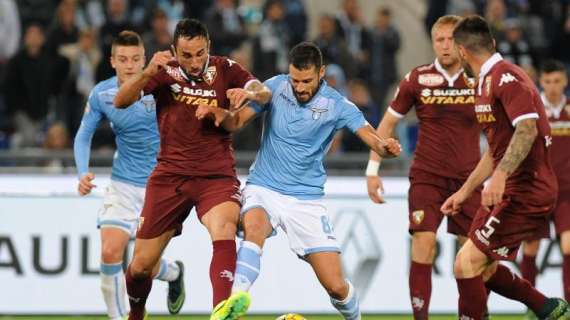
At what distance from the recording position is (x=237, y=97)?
994 cm

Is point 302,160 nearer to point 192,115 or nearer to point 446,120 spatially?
point 192,115

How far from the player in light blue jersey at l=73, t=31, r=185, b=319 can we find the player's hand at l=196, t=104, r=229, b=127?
5.52 ft

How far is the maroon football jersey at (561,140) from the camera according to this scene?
13.1m

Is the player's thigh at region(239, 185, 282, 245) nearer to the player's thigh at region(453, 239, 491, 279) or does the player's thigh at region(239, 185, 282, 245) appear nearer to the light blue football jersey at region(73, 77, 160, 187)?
the player's thigh at region(453, 239, 491, 279)

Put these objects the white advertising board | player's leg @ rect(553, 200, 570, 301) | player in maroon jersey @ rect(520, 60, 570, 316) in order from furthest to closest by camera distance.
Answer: the white advertising board → player in maroon jersey @ rect(520, 60, 570, 316) → player's leg @ rect(553, 200, 570, 301)

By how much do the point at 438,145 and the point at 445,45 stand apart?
34.1 inches

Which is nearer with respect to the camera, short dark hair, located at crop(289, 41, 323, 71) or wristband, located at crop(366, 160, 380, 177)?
short dark hair, located at crop(289, 41, 323, 71)

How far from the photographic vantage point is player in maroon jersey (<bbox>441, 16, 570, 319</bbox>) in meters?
9.70

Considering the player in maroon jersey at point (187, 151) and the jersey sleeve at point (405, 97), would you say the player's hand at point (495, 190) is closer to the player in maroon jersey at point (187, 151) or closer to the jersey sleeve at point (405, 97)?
the player in maroon jersey at point (187, 151)

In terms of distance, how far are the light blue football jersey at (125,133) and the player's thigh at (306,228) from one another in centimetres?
196

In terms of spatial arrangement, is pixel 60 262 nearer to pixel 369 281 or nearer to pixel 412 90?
pixel 369 281

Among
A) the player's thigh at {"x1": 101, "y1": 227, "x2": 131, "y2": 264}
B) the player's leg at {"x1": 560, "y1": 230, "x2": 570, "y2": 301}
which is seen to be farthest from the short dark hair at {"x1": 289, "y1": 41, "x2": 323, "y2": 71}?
the player's leg at {"x1": 560, "y1": 230, "x2": 570, "y2": 301}

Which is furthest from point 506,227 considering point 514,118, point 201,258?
point 201,258

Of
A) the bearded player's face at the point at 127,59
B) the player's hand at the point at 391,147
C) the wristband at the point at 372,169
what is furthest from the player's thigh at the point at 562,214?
the bearded player's face at the point at 127,59
